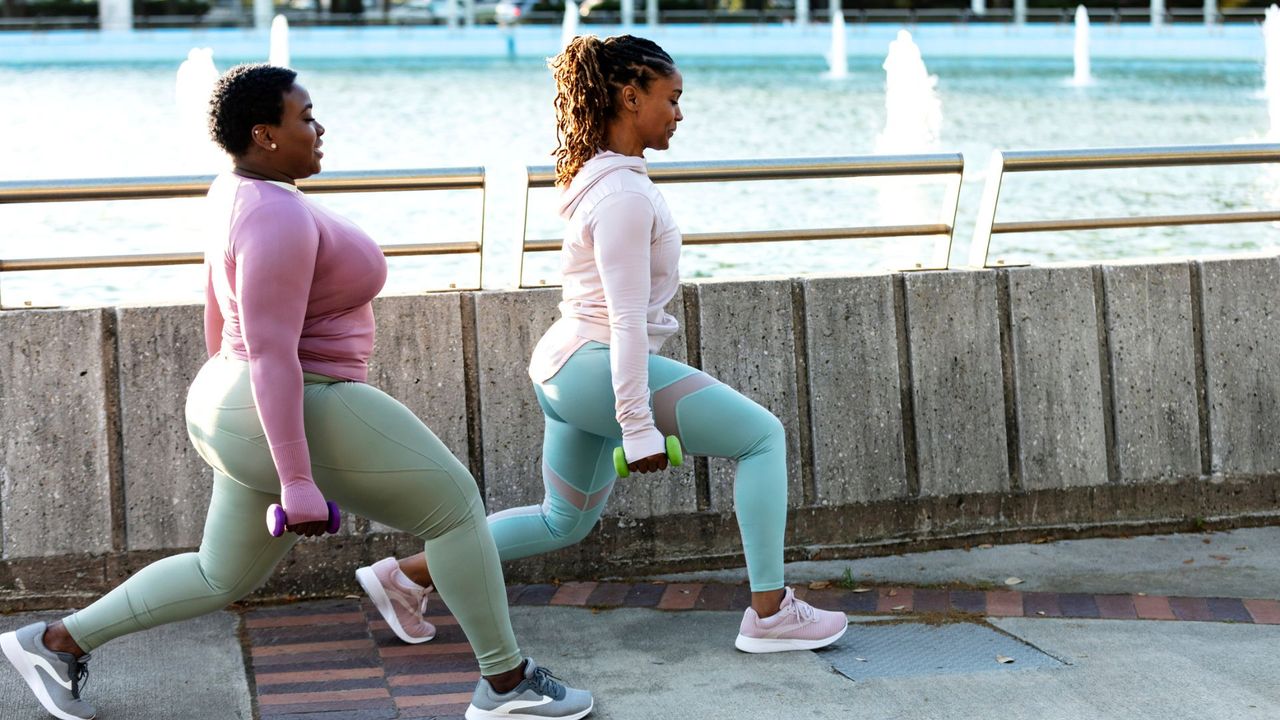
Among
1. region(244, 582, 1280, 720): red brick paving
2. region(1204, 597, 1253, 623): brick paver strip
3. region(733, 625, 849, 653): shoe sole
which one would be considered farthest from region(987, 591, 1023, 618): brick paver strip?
region(733, 625, 849, 653): shoe sole

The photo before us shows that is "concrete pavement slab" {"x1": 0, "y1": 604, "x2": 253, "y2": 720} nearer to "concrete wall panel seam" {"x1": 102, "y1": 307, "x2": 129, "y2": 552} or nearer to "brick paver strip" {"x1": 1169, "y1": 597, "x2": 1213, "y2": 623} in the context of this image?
"concrete wall panel seam" {"x1": 102, "y1": 307, "x2": 129, "y2": 552}

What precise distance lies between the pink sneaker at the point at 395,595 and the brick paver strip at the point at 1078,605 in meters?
2.01

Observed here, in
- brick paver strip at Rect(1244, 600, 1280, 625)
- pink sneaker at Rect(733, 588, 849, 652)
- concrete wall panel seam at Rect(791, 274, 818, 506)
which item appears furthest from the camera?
concrete wall panel seam at Rect(791, 274, 818, 506)

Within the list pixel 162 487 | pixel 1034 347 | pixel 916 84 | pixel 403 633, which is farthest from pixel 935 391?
pixel 916 84

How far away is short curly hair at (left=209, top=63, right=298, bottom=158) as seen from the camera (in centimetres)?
359

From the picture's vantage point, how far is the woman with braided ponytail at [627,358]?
3998 mm

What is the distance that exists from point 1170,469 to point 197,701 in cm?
350

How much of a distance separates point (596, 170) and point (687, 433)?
77 centimetres

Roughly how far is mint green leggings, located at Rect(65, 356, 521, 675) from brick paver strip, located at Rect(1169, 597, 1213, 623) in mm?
2209

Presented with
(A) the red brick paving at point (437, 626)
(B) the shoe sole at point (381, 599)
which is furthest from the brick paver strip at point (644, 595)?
(B) the shoe sole at point (381, 599)

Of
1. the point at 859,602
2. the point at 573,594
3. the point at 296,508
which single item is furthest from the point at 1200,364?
the point at 296,508

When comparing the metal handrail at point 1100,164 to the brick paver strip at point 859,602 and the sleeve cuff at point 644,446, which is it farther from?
the sleeve cuff at point 644,446

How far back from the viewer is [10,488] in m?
4.75

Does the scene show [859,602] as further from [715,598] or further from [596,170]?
[596,170]
